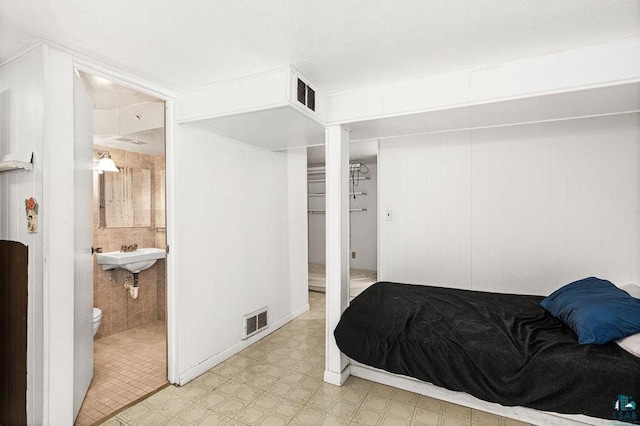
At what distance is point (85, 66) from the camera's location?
2.07 m

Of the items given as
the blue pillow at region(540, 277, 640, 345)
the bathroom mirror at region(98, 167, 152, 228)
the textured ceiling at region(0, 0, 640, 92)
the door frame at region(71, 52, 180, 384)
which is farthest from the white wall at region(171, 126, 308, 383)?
the blue pillow at region(540, 277, 640, 345)

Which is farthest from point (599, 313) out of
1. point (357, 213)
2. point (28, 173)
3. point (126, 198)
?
point (357, 213)

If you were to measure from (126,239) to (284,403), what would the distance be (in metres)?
2.64

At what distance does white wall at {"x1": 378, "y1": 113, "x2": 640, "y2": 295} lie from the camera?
270 centimetres

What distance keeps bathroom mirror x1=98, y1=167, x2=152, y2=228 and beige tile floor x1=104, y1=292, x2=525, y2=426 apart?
2.02 metres

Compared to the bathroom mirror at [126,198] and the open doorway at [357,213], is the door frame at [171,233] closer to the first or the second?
the bathroom mirror at [126,198]

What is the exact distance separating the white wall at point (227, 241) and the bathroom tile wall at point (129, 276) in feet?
4.46

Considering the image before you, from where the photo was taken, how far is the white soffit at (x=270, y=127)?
2.35 metres

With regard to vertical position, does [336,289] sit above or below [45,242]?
below

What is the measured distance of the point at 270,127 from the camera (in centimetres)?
268

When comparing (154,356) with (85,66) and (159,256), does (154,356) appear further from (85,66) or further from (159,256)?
(85,66)

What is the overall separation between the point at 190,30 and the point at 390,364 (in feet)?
7.67

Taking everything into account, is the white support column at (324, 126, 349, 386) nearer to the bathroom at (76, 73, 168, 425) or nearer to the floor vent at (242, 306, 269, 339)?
the floor vent at (242, 306, 269, 339)

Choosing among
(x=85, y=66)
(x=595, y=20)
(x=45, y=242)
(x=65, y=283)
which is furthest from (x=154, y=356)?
(x=595, y=20)
